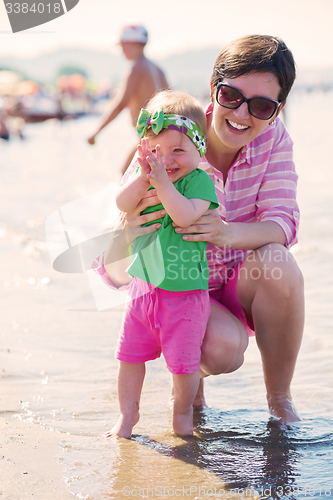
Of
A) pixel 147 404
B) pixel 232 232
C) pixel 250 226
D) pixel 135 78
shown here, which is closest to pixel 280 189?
pixel 250 226

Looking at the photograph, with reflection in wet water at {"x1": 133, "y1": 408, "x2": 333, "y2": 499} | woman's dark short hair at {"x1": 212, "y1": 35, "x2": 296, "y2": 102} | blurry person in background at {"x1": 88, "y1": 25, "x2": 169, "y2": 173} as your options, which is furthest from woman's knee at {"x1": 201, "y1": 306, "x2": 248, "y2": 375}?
blurry person in background at {"x1": 88, "y1": 25, "x2": 169, "y2": 173}

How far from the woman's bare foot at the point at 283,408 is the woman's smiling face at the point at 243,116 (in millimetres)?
1068

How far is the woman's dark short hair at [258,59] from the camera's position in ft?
6.89

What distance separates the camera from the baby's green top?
1.92 m

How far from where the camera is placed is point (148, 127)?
1.94 m

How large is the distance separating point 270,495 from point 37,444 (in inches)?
31.6

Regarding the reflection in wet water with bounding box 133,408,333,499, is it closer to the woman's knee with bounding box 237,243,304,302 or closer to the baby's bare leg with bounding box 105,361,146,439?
the baby's bare leg with bounding box 105,361,146,439

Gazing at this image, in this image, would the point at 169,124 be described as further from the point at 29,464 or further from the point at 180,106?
the point at 29,464

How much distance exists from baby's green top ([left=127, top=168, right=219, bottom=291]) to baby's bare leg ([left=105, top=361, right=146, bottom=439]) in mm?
344

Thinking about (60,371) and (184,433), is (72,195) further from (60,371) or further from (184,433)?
(184,433)

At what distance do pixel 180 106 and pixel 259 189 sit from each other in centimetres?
62

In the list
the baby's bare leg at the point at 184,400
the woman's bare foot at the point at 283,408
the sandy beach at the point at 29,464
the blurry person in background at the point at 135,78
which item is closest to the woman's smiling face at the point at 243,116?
the baby's bare leg at the point at 184,400

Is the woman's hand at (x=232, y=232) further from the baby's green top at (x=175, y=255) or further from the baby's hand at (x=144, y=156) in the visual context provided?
the baby's hand at (x=144, y=156)

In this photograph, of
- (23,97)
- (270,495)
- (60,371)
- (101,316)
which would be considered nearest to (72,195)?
(101,316)
